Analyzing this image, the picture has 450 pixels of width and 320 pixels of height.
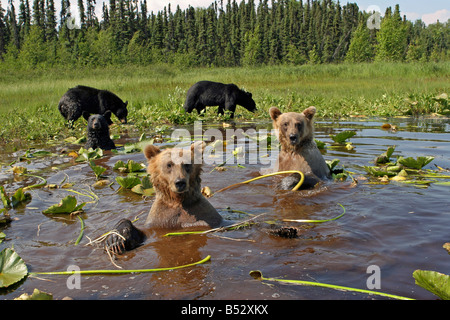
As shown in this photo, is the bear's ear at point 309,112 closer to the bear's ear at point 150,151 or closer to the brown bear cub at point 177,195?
the brown bear cub at point 177,195

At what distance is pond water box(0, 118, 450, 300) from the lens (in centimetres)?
296

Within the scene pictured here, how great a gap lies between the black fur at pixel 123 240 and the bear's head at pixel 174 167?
54 cm

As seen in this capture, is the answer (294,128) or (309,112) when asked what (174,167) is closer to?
(294,128)

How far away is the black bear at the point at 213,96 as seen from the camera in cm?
1426

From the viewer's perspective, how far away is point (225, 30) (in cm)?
8644

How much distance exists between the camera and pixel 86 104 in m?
12.3

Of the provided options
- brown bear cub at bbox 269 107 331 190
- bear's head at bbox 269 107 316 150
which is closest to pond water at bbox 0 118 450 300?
brown bear cub at bbox 269 107 331 190

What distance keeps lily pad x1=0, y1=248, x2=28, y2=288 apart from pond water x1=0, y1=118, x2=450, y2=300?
0.25 feet

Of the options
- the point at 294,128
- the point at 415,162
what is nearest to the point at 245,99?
the point at 294,128

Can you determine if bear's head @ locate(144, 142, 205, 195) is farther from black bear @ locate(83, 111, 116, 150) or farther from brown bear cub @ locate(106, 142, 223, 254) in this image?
black bear @ locate(83, 111, 116, 150)

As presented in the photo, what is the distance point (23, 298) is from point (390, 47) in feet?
207

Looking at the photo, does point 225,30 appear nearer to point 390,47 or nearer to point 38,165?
point 390,47

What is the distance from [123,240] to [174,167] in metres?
0.84

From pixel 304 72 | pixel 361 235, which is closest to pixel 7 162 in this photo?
pixel 361 235
